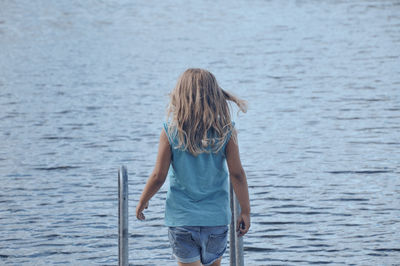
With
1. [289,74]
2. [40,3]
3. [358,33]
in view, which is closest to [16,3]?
[40,3]

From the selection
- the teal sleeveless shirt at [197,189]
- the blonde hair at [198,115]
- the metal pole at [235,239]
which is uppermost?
the blonde hair at [198,115]

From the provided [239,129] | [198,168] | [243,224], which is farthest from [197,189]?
[239,129]

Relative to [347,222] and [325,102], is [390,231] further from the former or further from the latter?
→ [325,102]

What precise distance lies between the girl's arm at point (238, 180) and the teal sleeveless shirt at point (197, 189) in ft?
0.11

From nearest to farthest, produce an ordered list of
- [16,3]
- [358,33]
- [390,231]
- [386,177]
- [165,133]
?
[165,133] < [390,231] < [386,177] < [358,33] < [16,3]

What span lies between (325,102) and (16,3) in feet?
98.6

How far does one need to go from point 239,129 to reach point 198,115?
9.34 m

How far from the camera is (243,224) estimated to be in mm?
4855

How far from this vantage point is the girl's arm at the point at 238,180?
468 centimetres

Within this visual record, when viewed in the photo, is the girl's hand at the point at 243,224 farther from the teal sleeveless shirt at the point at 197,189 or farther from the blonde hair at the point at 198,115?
the blonde hair at the point at 198,115

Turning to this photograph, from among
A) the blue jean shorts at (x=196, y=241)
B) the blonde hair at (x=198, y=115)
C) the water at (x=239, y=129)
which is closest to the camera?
the blonde hair at (x=198, y=115)

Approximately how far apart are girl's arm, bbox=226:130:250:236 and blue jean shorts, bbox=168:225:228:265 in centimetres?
12

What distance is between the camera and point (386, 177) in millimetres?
10344

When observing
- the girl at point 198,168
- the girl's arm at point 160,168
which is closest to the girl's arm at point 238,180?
the girl at point 198,168
